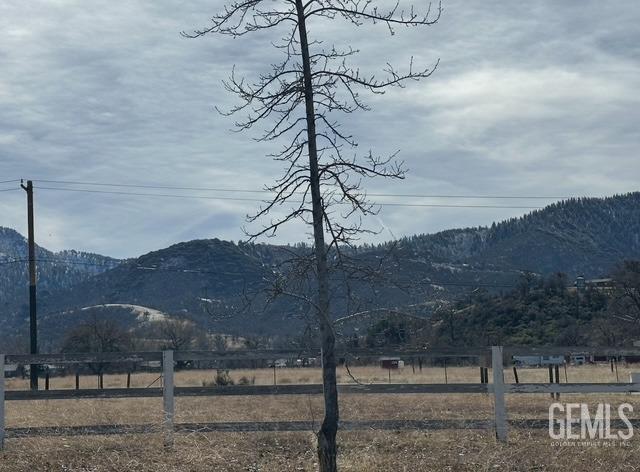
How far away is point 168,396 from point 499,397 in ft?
16.3

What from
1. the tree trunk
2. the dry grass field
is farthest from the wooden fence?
the tree trunk

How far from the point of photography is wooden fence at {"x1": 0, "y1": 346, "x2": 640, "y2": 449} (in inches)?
547

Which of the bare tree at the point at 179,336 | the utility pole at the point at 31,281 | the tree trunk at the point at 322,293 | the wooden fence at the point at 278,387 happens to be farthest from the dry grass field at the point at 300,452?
the bare tree at the point at 179,336

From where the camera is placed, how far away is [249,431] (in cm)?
1399

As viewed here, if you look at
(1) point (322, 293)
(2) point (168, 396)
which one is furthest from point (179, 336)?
(1) point (322, 293)

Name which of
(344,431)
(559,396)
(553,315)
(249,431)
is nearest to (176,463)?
(249,431)

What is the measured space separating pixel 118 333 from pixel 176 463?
42.4 m

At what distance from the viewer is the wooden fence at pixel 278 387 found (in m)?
13.9

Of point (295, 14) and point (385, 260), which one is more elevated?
point (295, 14)

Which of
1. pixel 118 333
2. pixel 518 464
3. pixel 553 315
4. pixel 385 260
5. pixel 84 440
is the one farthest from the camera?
pixel 553 315

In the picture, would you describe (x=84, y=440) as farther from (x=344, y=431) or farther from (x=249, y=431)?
(x=344, y=431)

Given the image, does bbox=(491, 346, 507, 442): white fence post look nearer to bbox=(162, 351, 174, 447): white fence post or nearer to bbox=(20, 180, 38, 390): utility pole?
bbox=(162, 351, 174, 447): white fence post

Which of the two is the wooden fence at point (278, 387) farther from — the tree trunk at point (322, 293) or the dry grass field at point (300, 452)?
the tree trunk at point (322, 293)

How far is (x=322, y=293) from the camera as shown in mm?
10727
